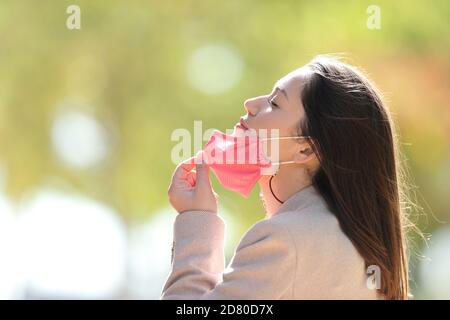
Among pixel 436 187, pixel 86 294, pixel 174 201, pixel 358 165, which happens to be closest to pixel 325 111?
pixel 358 165

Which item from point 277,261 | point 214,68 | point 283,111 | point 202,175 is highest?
point 214,68

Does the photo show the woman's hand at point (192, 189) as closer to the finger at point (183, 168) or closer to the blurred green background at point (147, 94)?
the finger at point (183, 168)

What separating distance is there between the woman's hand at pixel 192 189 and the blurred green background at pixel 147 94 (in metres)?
5.85

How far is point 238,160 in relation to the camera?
7.78 ft

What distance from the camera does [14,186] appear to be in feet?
28.1

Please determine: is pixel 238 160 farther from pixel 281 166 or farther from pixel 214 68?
pixel 214 68

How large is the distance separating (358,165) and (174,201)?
1.57 feet

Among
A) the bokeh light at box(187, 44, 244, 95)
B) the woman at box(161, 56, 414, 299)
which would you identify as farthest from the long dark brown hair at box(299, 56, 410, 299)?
the bokeh light at box(187, 44, 244, 95)

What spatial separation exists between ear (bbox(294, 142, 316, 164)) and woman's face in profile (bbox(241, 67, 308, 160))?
0.02 metres

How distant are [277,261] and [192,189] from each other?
362mm

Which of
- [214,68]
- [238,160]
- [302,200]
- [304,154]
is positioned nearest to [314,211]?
[302,200]

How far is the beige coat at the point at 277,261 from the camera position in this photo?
207cm

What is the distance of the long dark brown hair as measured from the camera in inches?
87.4
